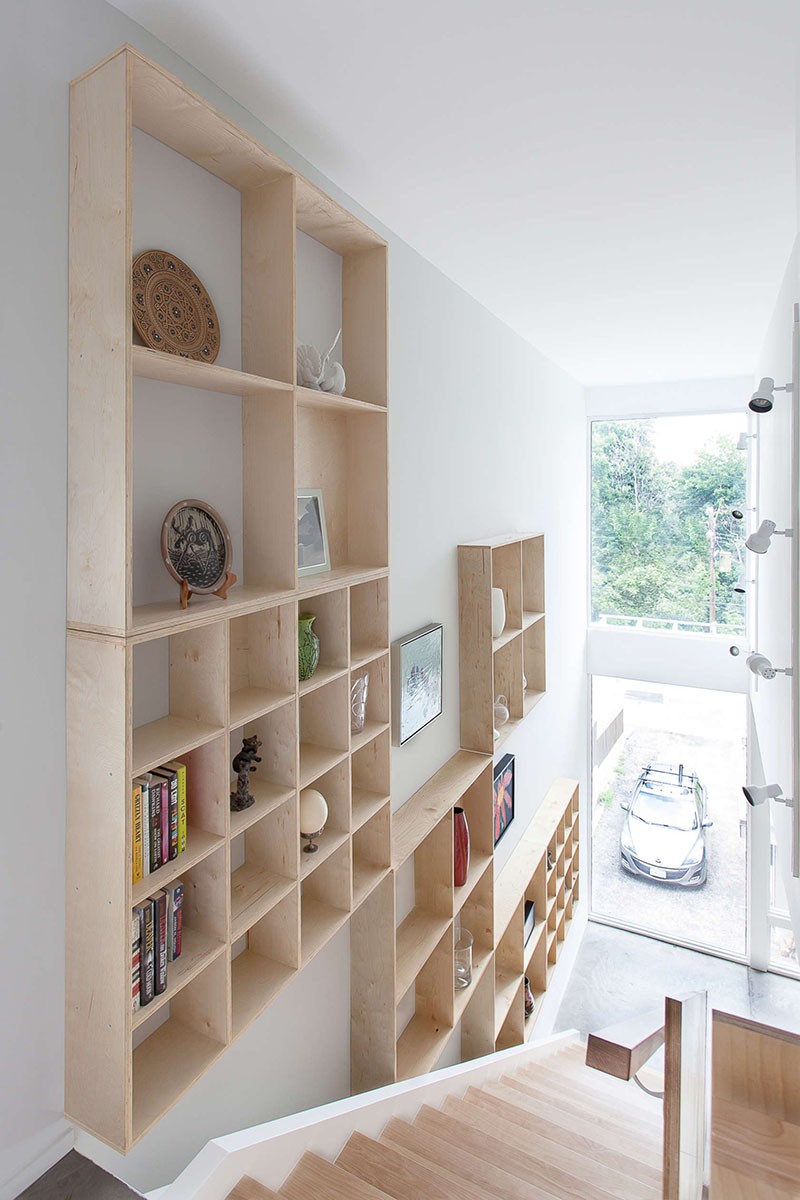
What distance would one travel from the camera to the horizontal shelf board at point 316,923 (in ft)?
5.62

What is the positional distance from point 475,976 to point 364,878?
131cm

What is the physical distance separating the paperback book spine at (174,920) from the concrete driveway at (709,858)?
5116mm

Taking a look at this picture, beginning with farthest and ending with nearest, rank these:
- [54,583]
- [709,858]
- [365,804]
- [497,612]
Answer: [709,858], [497,612], [365,804], [54,583]

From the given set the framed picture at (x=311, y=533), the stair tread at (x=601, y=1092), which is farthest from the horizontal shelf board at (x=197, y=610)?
the stair tread at (x=601, y=1092)

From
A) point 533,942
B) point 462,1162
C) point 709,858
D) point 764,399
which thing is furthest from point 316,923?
point 709,858

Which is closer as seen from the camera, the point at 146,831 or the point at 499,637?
the point at 146,831

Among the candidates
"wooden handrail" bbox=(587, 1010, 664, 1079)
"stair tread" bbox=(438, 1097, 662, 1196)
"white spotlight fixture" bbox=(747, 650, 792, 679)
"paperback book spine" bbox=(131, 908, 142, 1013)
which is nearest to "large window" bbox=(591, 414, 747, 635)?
"white spotlight fixture" bbox=(747, 650, 792, 679)

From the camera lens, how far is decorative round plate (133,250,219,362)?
51.0 inches

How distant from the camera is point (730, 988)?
5000 mm

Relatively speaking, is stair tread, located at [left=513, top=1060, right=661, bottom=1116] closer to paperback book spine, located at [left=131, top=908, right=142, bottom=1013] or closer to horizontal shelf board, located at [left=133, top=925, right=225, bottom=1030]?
horizontal shelf board, located at [left=133, top=925, right=225, bottom=1030]

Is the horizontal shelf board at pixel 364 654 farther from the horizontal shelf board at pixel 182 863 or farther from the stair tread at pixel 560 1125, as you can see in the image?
the stair tread at pixel 560 1125

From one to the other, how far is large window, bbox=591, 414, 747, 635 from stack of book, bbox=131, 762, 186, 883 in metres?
5.01

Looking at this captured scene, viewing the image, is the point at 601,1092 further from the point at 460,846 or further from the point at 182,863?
the point at 182,863

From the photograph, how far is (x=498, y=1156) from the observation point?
204 centimetres
